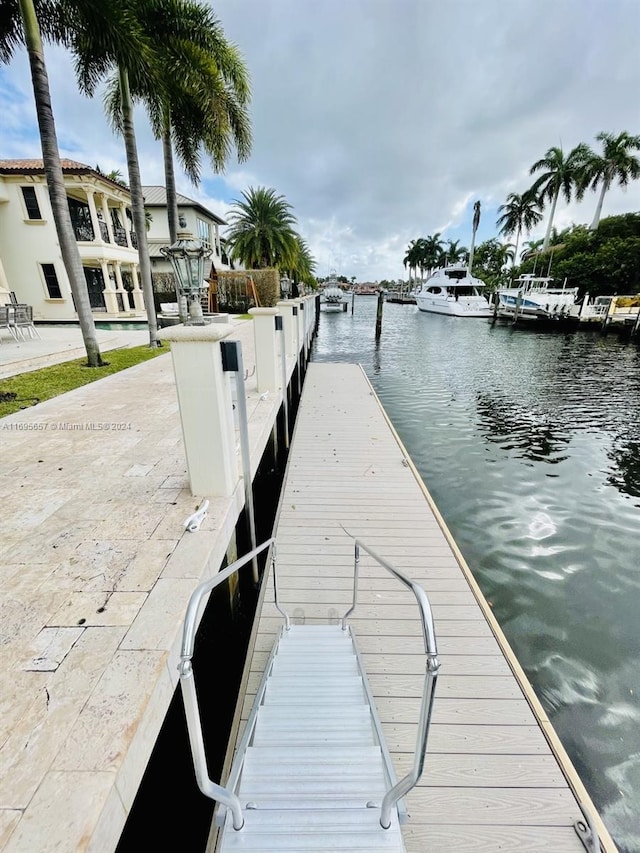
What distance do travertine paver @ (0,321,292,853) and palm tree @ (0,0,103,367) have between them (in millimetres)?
4446

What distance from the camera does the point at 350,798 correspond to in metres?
1.38

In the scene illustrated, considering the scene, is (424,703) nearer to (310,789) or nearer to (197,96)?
(310,789)

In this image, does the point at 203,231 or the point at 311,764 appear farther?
the point at 203,231

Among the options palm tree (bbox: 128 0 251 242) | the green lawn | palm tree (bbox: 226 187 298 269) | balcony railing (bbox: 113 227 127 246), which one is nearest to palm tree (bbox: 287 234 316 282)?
palm tree (bbox: 226 187 298 269)

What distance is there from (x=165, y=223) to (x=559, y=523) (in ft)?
101

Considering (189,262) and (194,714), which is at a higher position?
(189,262)

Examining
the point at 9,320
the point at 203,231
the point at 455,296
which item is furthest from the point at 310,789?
the point at 455,296

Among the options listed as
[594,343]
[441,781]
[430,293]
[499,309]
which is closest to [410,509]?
[441,781]

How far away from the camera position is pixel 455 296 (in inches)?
1385

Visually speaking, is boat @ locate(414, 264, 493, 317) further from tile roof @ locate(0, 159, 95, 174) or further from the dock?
the dock

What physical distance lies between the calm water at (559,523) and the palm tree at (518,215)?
3863 centimetres

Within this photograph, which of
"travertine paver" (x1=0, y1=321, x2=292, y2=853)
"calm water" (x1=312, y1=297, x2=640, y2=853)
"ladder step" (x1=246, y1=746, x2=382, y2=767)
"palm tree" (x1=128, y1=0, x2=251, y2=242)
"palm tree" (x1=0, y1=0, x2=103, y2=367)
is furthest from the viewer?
"palm tree" (x1=128, y1=0, x2=251, y2=242)

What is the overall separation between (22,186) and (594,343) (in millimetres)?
28064

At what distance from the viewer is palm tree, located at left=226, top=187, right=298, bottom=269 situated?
74.1 feet
